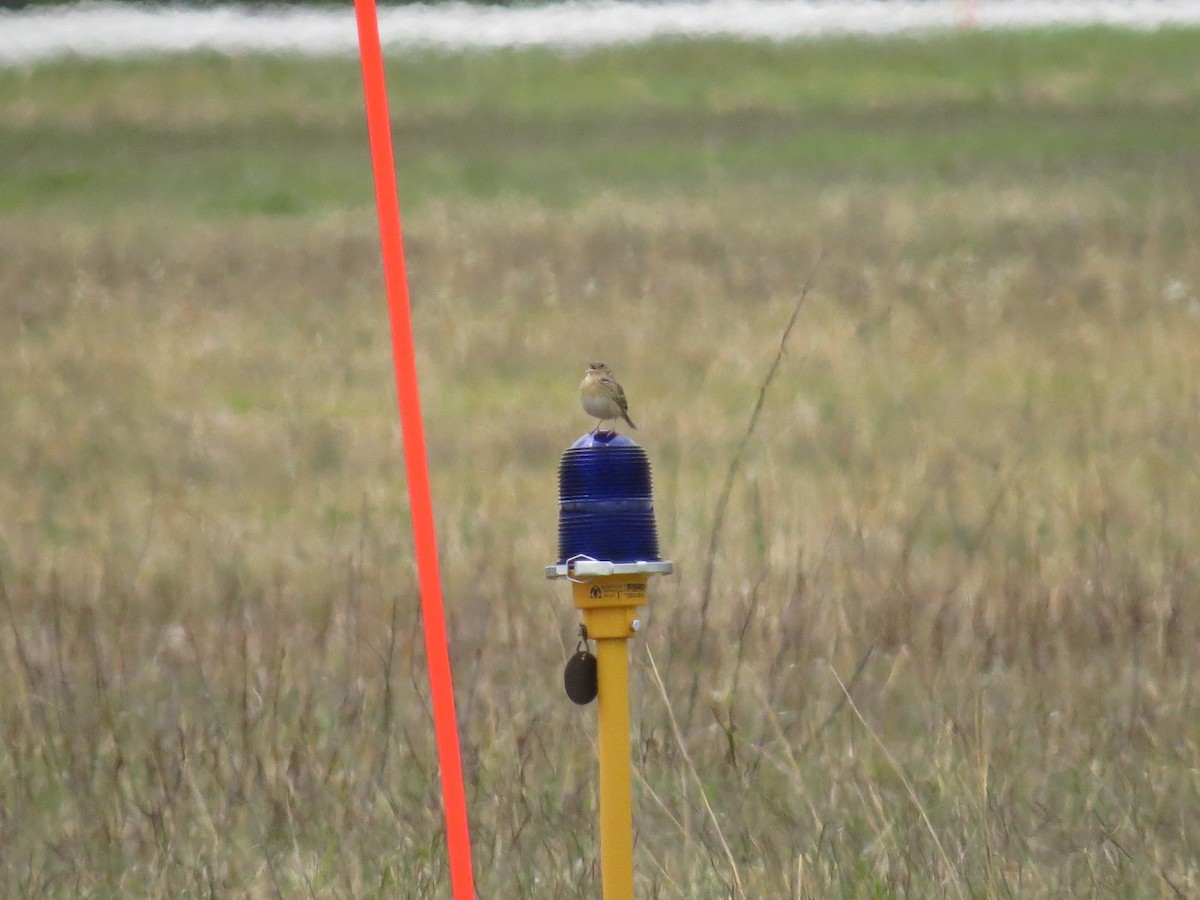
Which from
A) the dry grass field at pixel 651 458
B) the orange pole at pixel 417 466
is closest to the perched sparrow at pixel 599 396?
the dry grass field at pixel 651 458

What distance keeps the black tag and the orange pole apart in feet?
0.97

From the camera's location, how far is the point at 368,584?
703 cm

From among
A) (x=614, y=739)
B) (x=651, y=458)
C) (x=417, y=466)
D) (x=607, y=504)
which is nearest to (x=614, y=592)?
(x=607, y=504)

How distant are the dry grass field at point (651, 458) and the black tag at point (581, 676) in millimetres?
526

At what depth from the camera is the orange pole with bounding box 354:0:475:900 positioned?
3066mm

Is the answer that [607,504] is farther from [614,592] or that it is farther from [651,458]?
[651,458]

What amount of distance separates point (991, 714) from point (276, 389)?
7200mm

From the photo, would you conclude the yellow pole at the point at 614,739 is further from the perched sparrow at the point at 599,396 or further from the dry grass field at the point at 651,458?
the perched sparrow at the point at 599,396

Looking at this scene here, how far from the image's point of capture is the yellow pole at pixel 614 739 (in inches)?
129

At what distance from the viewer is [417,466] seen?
311 centimetres

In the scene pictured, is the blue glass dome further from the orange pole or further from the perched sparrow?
the perched sparrow

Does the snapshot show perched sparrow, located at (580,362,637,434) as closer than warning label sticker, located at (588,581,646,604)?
No

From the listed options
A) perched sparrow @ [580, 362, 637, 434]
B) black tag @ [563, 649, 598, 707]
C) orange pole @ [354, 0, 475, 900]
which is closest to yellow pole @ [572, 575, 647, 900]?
black tag @ [563, 649, 598, 707]

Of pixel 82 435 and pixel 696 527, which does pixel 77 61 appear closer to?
pixel 82 435
